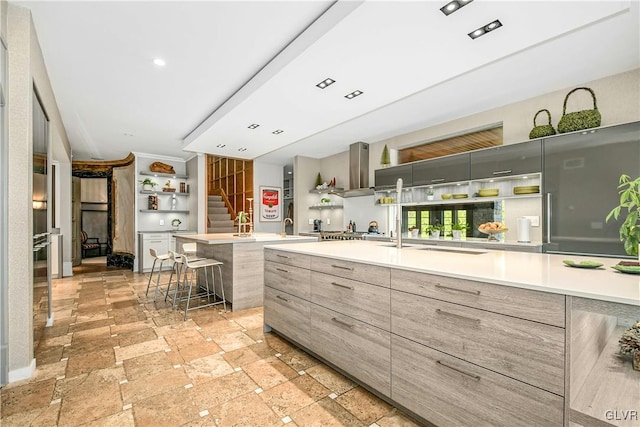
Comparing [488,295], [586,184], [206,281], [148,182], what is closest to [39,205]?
[206,281]

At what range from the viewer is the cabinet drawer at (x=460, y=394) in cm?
119

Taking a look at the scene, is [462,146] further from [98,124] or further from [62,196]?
[62,196]

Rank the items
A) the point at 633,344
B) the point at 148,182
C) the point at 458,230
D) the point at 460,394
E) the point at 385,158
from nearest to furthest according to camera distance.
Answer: the point at 633,344 → the point at 460,394 → the point at 458,230 → the point at 385,158 → the point at 148,182

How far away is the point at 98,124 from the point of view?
4.92 meters

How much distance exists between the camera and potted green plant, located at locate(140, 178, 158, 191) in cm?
686

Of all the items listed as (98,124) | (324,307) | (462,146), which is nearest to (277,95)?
(324,307)

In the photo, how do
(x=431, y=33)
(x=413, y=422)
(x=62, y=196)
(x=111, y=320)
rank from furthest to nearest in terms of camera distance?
1. (x=62, y=196)
2. (x=111, y=320)
3. (x=431, y=33)
4. (x=413, y=422)

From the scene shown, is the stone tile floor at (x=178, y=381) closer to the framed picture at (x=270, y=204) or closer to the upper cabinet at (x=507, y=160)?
the upper cabinet at (x=507, y=160)

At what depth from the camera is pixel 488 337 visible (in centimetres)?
133

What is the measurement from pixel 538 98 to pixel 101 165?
31.1 ft

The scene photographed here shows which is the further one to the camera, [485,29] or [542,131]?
[542,131]

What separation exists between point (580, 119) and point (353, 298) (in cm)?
321

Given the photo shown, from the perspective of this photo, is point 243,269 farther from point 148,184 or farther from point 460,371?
point 148,184

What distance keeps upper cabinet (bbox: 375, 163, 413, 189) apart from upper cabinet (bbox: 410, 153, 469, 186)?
0.10 meters
